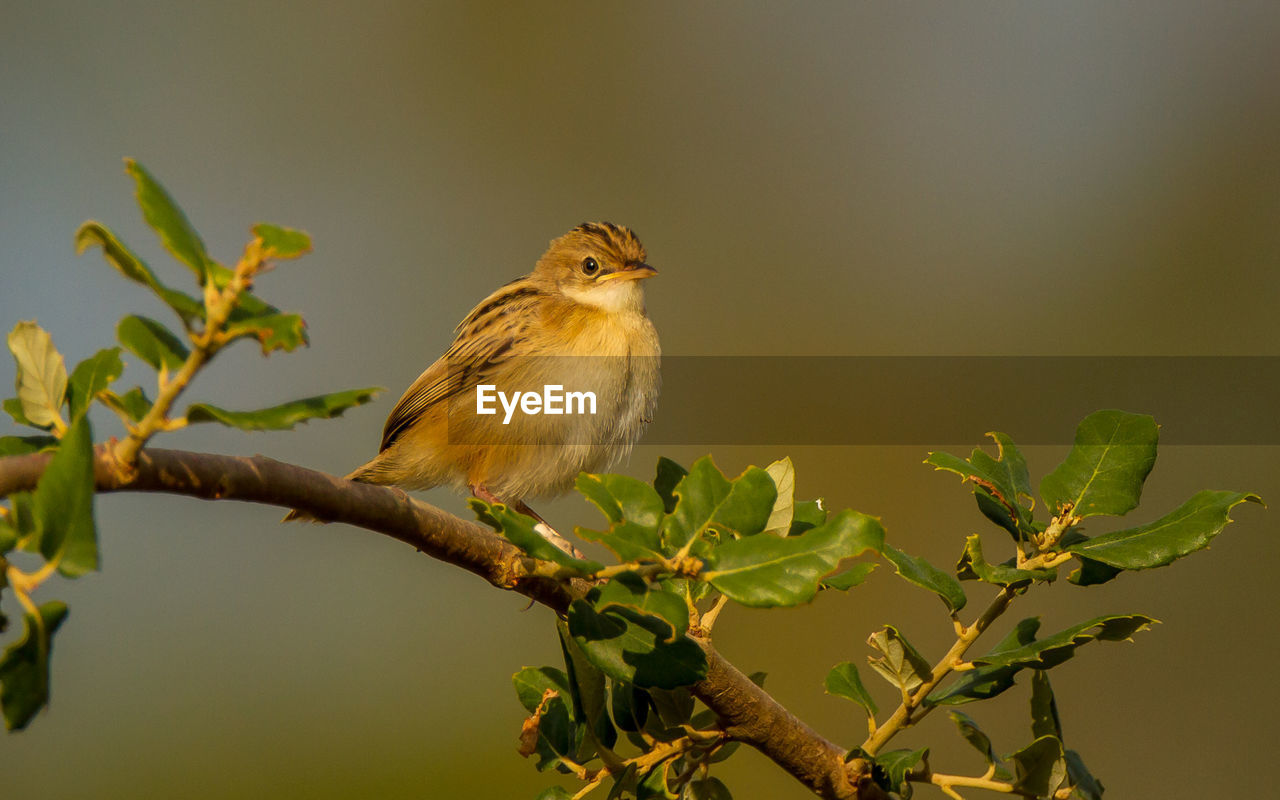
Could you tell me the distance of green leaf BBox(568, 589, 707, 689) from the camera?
3.78ft

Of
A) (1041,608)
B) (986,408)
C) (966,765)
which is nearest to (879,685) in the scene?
(966,765)

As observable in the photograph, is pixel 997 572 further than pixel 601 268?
No

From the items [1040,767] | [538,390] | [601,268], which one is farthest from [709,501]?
[601,268]

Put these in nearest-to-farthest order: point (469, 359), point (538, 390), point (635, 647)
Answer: point (635, 647) → point (538, 390) → point (469, 359)

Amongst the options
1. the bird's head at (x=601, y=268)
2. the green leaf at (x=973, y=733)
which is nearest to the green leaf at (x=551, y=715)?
the green leaf at (x=973, y=733)

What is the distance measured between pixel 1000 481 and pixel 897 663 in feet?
0.94

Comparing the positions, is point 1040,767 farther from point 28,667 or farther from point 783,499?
point 28,667

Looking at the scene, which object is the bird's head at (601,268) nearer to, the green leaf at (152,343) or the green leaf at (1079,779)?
the green leaf at (1079,779)

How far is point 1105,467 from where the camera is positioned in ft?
4.67

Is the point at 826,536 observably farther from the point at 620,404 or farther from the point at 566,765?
the point at 620,404

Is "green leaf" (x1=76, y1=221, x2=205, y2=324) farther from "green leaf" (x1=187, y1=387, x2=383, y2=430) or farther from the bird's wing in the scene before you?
the bird's wing

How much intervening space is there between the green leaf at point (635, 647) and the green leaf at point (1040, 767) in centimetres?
53

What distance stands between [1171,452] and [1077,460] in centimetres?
604

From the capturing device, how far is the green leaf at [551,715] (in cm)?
149
